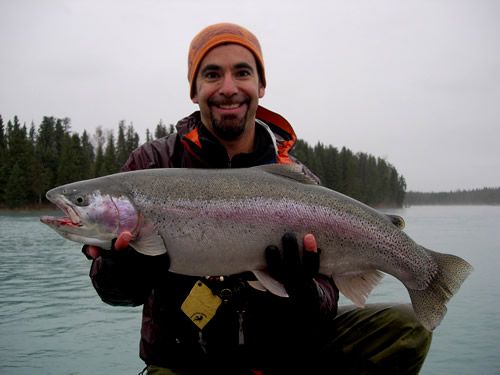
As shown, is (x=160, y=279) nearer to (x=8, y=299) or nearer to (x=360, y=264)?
(x=360, y=264)

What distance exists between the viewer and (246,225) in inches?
125

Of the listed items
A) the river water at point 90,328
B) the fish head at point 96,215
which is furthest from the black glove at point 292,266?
the river water at point 90,328

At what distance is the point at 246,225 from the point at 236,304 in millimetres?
870

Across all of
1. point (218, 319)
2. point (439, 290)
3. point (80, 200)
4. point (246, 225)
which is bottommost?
point (218, 319)

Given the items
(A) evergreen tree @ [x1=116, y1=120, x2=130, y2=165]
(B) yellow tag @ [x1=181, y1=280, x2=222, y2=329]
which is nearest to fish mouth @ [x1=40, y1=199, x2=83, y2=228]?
(B) yellow tag @ [x1=181, y1=280, x2=222, y2=329]

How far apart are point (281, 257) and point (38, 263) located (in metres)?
12.9

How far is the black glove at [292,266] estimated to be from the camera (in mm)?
3158

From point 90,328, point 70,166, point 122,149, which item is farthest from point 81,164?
point 90,328

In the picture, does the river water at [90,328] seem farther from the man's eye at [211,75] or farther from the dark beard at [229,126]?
the man's eye at [211,75]

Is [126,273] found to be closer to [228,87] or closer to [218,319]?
[218,319]

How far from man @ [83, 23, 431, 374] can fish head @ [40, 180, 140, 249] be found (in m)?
0.28

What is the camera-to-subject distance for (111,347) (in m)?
6.05

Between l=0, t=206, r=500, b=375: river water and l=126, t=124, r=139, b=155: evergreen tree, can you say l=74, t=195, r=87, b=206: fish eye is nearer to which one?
l=0, t=206, r=500, b=375: river water

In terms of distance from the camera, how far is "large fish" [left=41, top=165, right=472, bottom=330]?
3.10 meters
